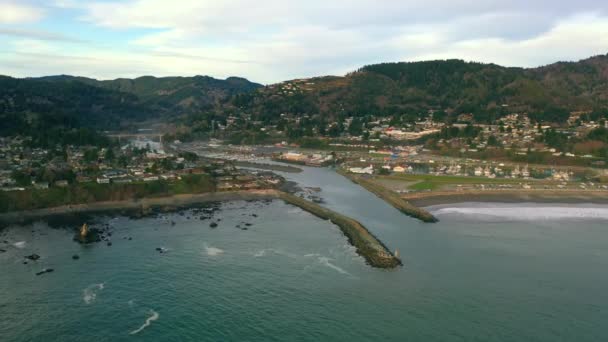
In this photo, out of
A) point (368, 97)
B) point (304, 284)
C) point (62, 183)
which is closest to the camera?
point (304, 284)

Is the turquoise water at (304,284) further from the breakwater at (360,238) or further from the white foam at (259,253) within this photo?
the breakwater at (360,238)

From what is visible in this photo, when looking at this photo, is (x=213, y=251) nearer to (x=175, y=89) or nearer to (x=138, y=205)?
(x=138, y=205)

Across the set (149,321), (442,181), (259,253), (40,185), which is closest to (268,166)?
(442,181)

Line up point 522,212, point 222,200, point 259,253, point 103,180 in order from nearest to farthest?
point 259,253
point 522,212
point 103,180
point 222,200

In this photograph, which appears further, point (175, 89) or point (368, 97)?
point (175, 89)

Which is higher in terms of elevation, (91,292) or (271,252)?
(271,252)

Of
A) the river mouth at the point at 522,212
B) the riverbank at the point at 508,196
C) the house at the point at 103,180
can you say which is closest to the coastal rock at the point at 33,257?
the house at the point at 103,180
